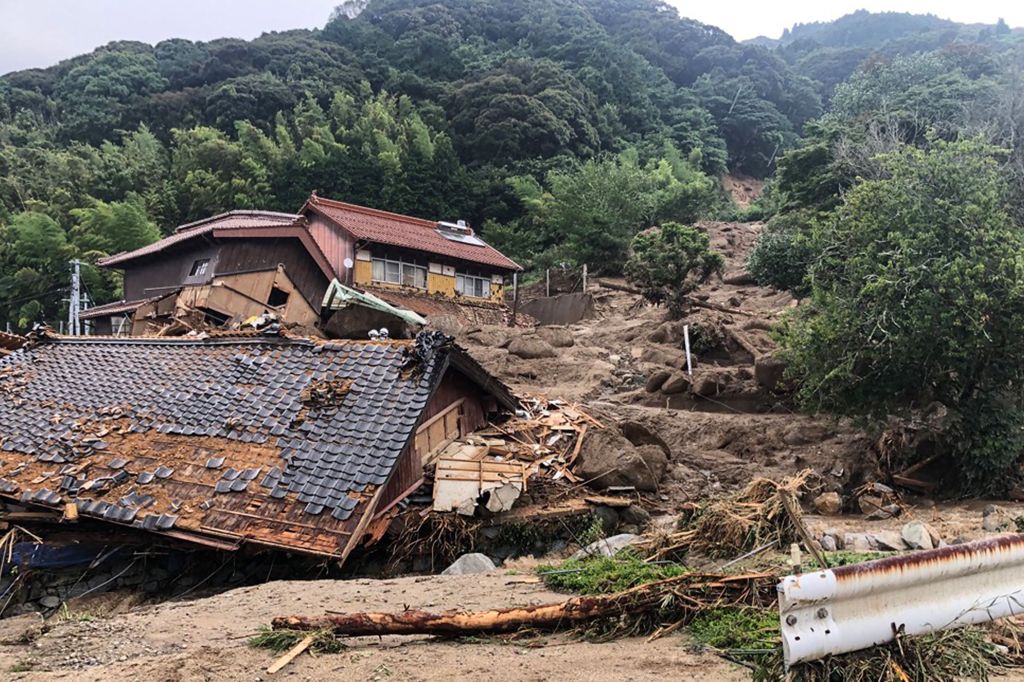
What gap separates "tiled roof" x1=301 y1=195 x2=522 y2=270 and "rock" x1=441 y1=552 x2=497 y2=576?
59.5ft

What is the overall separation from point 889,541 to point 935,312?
17.0 ft

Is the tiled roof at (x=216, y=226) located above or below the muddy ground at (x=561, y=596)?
above

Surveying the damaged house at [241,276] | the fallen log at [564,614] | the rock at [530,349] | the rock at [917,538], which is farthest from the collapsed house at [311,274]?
the fallen log at [564,614]

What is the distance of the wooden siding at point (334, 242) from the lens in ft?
79.3

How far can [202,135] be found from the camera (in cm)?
4209

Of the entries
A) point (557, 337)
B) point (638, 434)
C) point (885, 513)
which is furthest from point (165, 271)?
point (885, 513)

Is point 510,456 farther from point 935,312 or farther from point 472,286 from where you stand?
point 472,286

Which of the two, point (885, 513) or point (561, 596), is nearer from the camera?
point (561, 596)

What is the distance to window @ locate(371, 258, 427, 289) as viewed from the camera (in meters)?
25.1

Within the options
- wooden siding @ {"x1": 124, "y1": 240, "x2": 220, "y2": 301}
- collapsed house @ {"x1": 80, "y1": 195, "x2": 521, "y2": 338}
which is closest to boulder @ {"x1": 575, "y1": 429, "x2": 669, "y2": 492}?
collapsed house @ {"x1": 80, "y1": 195, "x2": 521, "y2": 338}

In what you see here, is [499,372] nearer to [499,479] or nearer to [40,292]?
[499,479]

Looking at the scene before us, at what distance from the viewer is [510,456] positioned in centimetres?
1009

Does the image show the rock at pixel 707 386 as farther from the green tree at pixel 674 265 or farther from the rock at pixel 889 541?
the rock at pixel 889 541

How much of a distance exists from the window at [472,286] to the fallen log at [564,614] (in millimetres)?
23232
